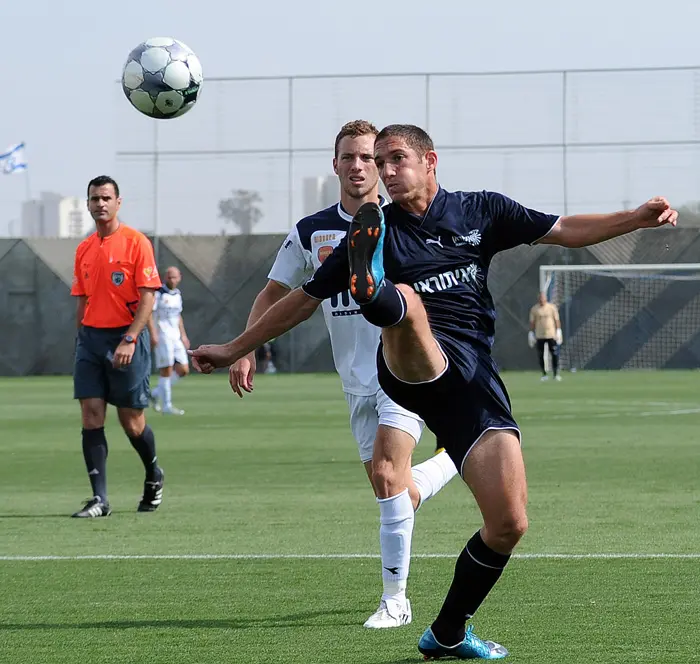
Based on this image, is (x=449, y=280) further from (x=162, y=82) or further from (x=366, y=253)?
(x=162, y=82)

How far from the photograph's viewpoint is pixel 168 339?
76.0 ft

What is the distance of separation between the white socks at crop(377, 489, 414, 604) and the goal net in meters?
33.2

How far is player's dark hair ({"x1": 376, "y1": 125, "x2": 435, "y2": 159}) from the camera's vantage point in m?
5.58

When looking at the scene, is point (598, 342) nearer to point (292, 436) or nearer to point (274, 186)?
point (274, 186)

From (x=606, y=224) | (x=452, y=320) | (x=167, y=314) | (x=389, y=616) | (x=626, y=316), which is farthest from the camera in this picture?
(x=626, y=316)

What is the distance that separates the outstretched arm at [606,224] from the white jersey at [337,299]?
1412 millimetres

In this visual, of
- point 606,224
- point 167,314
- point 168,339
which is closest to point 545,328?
point 167,314

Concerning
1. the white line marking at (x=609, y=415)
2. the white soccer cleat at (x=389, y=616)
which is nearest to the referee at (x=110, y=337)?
the white soccer cleat at (x=389, y=616)

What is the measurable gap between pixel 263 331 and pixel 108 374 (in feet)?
15.5

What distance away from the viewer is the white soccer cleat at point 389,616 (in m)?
5.94

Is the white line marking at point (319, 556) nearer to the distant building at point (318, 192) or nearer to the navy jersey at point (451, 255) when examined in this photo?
the navy jersey at point (451, 255)

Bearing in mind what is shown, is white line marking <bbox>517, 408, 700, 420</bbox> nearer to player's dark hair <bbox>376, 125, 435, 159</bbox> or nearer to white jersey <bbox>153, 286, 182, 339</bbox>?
white jersey <bbox>153, 286, 182, 339</bbox>

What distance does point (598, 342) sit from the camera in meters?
39.1

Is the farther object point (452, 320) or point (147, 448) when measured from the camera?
point (147, 448)
